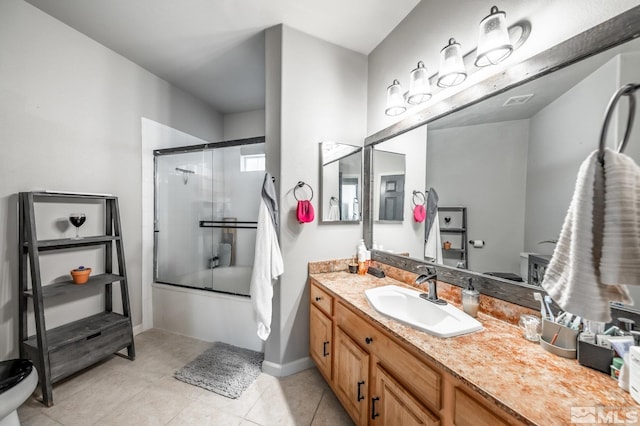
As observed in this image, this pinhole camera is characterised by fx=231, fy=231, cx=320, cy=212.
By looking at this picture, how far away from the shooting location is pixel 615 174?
52cm

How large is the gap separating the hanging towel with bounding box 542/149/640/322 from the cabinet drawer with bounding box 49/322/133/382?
271 centimetres

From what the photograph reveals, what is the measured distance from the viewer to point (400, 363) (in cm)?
98

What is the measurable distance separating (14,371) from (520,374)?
2476 mm

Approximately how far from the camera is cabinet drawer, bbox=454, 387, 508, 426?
2.13ft

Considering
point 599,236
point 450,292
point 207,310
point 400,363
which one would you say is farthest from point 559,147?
point 207,310

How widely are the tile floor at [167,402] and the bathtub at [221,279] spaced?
30.4 inches

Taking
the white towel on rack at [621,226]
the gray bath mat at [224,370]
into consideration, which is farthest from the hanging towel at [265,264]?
the white towel on rack at [621,226]

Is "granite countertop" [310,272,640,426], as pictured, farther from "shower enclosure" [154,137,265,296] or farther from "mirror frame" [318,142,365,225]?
"shower enclosure" [154,137,265,296]

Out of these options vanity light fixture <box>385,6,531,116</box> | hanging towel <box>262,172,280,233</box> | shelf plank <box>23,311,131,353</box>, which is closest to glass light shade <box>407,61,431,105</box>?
vanity light fixture <box>385,6,531,116</box>

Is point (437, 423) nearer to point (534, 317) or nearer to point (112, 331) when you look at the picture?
point (534, 317)

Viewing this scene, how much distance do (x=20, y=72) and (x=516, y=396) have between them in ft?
10.7

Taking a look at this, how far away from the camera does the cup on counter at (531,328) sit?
0.92 meters

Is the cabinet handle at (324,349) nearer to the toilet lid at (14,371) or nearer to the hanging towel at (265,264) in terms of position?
the hanging towel at (265,264)

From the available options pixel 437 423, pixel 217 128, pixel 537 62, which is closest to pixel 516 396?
pixel 437 423
